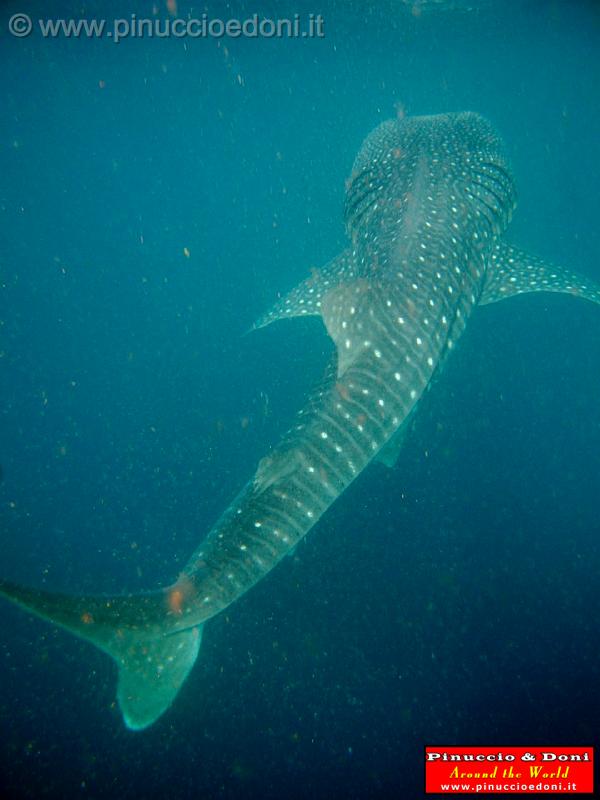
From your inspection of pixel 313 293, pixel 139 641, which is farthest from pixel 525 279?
pixel 139 641

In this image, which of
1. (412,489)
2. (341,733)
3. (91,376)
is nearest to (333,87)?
(91,376)

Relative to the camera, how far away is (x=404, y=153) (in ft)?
23.3

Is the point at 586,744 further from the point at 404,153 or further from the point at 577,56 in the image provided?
the point at 577,56

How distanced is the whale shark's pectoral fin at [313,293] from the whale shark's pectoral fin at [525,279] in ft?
6.36

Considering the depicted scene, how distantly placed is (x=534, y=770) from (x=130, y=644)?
470cm

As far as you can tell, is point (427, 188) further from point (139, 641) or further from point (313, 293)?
point (139, 641)

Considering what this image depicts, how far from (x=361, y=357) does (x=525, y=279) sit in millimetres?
3743

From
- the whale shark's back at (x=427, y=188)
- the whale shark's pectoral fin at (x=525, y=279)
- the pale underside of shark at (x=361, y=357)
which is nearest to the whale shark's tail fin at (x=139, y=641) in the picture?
the pale underside of shark at (x=361, y=357)

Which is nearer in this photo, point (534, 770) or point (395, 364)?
point (395, 364)

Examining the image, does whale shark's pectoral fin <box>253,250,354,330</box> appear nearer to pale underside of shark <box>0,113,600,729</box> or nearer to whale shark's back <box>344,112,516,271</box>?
pale underside of shark <box>0,113,600,729</box>

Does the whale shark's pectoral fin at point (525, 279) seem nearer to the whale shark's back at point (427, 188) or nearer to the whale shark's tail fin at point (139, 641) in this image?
the whale shark's back at point (427, 188)

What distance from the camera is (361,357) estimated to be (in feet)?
13.5

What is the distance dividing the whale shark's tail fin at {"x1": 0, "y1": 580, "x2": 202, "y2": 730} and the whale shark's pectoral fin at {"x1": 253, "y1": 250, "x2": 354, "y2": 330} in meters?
3.88

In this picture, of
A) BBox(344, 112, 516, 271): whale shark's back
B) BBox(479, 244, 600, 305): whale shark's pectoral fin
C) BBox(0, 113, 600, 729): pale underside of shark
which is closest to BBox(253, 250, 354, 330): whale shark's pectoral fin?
BBox(0, 113, 600, 729): pale underside of shark
